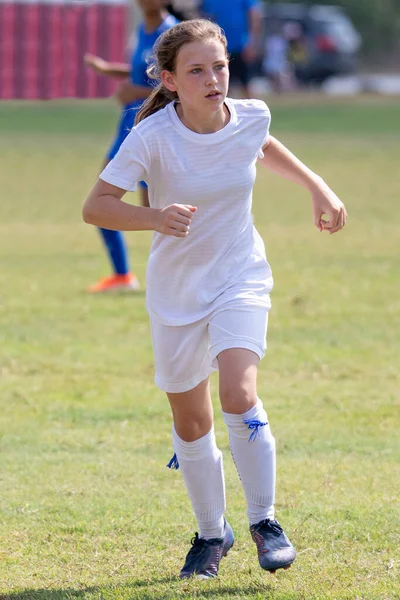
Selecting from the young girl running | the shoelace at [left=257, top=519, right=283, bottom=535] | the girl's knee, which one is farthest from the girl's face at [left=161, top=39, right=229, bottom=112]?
the shoelace at [left=257, top=519, right=283, bottom=535]

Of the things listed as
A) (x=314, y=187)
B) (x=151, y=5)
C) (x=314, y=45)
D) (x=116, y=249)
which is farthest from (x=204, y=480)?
(x=314, y=45)

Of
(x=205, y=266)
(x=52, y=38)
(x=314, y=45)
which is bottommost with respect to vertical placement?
(x=52, y=38)

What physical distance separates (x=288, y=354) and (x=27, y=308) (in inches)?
92.6

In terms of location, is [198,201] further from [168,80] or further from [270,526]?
[270,526]

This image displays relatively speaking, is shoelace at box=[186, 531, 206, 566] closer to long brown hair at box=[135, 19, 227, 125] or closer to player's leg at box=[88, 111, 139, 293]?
long brown hair at box=[135, 19, 227, 125]

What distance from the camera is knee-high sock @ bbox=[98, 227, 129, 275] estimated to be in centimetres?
925

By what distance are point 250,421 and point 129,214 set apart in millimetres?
767

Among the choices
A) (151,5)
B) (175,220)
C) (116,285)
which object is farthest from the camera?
(116,285)

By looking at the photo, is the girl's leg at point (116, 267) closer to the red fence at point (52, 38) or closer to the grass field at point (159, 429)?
the grass field at point (159, 429)

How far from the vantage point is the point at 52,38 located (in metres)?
34.7

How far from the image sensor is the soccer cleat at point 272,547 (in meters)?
3.93

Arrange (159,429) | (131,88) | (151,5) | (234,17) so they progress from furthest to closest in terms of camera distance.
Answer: (234,17) < (131,88) < (151,5) < (159,429)

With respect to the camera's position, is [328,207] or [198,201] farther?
[328,207]

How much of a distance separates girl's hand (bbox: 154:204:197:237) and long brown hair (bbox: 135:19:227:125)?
59 cm
